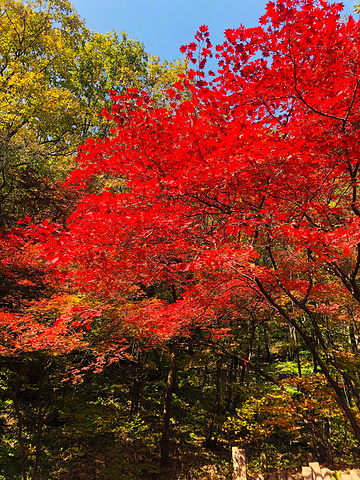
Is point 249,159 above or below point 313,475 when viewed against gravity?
above

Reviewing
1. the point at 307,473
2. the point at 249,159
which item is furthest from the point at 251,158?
the point at 307,473

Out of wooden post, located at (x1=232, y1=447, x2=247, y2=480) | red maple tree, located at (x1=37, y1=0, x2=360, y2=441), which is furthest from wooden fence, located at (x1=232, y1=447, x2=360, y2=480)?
red maple tree, located at (x1=37, y1=0, x2=360, y2=441)

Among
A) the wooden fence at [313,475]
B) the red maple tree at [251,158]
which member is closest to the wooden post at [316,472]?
the wooden fence at [313,475]

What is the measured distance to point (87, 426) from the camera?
7520 mm

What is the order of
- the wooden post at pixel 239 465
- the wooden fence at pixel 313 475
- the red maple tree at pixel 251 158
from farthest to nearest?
the wooden post at pixel 239 465 → the wooden fence at pixel 313 475 → the red maple tree at pixel 251 158

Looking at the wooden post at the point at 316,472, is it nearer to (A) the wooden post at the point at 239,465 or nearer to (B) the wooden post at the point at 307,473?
(B) the wooden post at the point at 307,473

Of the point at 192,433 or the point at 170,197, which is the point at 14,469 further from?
the point at 170,197

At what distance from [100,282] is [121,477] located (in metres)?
5.24

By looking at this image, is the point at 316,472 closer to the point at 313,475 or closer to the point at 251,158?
the point at 313,475

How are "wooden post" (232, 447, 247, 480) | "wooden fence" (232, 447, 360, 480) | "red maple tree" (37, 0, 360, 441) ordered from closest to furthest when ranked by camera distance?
"red maple tree" (37, 0, 360, 441) < "wooden fence" (232, 447, 360, 480) < "wooden post" (232, 447, 247, 480)

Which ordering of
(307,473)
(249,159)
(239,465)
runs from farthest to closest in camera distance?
(239,465), (307,473), (249,159)

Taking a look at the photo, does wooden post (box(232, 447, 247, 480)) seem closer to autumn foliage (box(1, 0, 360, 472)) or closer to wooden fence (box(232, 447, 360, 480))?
wooden fence (box(232, 447, 360, 480))

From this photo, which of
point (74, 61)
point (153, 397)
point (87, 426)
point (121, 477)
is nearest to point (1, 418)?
point (87, 426)

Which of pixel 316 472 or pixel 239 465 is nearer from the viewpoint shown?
pixel 316 472
